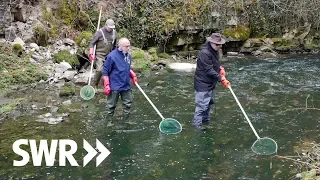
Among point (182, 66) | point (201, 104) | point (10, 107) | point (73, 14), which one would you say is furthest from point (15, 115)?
point (73, 14)

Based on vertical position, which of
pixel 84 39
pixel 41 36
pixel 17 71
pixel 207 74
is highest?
pixel 41 36

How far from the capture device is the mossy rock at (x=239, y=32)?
19.9 m

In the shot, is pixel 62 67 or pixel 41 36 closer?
pixel 62 67

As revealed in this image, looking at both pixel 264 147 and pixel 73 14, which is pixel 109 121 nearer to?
pixel 264 147

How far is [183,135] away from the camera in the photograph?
7.95 m

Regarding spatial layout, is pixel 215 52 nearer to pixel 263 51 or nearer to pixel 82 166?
pixel 82 166

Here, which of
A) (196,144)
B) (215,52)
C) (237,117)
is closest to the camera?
(196,144)

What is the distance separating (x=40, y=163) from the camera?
→ 654 centimetres

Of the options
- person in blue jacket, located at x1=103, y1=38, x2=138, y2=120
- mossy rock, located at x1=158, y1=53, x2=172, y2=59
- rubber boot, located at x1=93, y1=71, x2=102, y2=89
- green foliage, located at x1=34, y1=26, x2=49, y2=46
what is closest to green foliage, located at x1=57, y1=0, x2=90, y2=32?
green foliage, located at x1=34, y1=26, x2=49, y2=46

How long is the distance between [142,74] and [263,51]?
8051mm

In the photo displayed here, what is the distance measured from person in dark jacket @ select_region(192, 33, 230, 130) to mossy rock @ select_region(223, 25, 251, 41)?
39.4ft

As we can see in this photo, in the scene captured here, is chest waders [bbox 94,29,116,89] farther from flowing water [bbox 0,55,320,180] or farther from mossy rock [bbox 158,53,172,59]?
mossy rock [bbox 158,53,172,59]

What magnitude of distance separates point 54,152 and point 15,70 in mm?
5999

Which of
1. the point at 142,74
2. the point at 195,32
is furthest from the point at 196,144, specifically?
the point at 195,32
